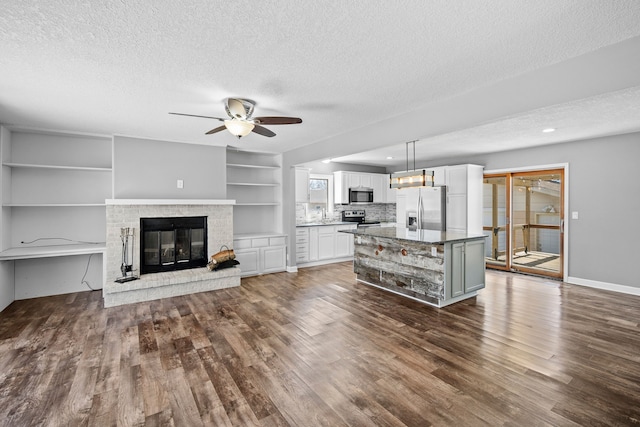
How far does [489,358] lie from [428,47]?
8.63ft

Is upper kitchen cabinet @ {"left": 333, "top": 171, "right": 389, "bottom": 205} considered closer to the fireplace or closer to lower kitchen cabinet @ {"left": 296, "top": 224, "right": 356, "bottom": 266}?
lower kitchen cabinet @ {"left": 296, "top": 224, "right": 356, "bottom": 266}

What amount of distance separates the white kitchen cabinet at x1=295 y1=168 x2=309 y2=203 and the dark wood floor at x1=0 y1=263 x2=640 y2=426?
117 inches

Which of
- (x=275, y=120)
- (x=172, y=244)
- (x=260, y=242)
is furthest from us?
(x=260, y=242)

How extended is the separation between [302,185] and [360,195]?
1644mm

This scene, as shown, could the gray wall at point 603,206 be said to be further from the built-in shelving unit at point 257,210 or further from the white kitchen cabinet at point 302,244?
the built-in shelving unit at point 257,210

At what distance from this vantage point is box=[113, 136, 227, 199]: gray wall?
4.66 m

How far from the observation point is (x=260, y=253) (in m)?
5.88

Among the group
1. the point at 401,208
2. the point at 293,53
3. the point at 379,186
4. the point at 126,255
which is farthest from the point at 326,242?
the point at 293,53

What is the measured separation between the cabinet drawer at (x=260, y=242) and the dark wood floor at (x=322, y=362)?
157 centimetres

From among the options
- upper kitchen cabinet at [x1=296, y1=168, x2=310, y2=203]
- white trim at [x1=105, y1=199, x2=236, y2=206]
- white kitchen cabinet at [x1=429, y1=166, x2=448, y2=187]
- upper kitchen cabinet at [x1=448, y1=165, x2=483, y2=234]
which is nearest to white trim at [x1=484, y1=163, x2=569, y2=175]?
upper kitchen cabinet at [x1=448, y1=165, x2=483, y2=234]

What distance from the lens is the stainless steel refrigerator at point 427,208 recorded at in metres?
6.59

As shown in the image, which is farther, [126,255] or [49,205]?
[126,255]

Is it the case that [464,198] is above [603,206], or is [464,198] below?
above

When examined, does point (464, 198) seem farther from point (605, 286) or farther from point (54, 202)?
point (54, 202)
